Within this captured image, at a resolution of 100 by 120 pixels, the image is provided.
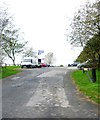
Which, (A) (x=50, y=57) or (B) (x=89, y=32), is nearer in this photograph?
(B) (x=89, y=32)

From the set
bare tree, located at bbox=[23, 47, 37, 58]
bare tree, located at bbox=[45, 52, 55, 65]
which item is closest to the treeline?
bare tree, located at bbox=[23, 47, 37, 58]

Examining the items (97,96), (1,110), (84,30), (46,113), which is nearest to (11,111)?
(1,110)

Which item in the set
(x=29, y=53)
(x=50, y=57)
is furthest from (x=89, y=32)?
(x=50, y=57)

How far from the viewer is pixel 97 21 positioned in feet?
104

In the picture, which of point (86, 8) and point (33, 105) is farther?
point (86, 8)

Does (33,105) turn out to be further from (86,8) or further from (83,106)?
(86,8)

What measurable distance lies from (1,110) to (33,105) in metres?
1.92

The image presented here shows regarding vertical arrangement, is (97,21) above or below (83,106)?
above

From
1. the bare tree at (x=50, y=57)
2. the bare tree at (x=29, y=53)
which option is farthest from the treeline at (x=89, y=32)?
the bare tree at (x=50, y=57)

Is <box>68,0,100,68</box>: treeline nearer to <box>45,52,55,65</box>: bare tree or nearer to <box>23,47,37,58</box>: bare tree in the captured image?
<box>23,47,37,58</box>: bare tree

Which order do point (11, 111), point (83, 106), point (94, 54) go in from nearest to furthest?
point (11, 111), point (83, 106), point (94, 54)

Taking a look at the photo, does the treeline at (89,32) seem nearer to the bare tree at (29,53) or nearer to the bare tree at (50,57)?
the bare tree at (29,53)

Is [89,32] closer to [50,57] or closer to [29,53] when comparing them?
[29,53]

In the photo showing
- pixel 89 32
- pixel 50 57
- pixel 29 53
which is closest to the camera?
pixel 89 32
